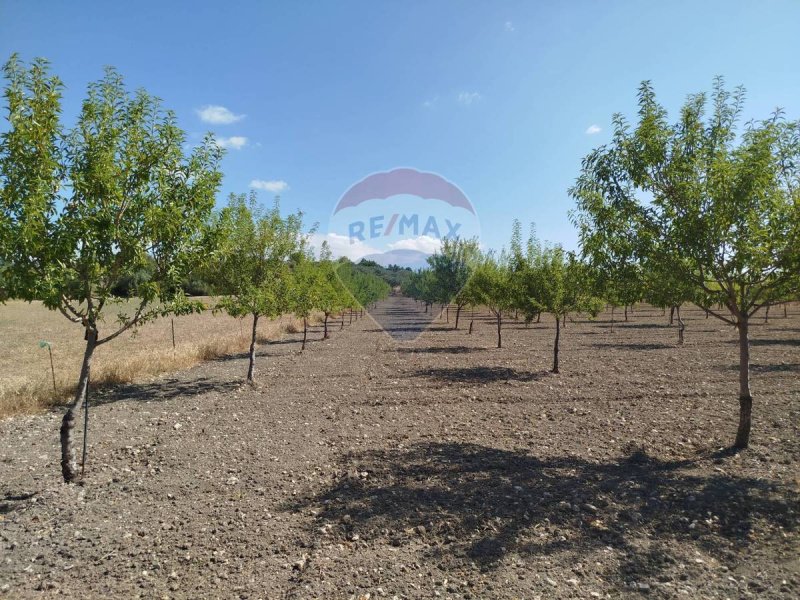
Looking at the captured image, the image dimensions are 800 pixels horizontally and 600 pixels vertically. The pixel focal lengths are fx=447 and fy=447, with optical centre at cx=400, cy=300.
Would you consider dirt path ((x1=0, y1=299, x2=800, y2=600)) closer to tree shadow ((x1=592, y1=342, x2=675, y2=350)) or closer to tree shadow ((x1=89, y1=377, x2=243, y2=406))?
tree shadow ((x1=89, y1=377, x2=243, y2=406))

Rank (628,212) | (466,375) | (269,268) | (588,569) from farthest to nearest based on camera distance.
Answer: (466,375) < (269,268) < (628,212) < (588,569)

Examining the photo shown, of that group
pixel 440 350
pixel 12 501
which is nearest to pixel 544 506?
pixel 12 501

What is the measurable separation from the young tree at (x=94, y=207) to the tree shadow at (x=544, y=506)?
4.65 metres

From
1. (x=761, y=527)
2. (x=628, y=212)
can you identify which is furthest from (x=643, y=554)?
(x=628, y=212)

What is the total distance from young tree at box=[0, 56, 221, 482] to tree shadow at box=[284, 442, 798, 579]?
15.3ft

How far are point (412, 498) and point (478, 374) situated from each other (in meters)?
11.8

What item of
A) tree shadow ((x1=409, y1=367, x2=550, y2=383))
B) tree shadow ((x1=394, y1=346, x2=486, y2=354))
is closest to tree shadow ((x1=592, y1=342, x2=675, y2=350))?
tree shadow ((x1=394, y1=346, x2=486, y2=354))

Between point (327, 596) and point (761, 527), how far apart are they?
5843 millimetres

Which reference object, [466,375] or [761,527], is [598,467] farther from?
[466,375]

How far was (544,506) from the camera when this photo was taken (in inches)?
266

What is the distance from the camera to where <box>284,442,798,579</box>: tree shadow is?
580cm

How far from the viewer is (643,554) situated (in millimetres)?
5504

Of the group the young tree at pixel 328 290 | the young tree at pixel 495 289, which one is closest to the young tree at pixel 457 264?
the young tree at pixel 495 289

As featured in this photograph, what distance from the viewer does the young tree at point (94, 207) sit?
647 centimetres
